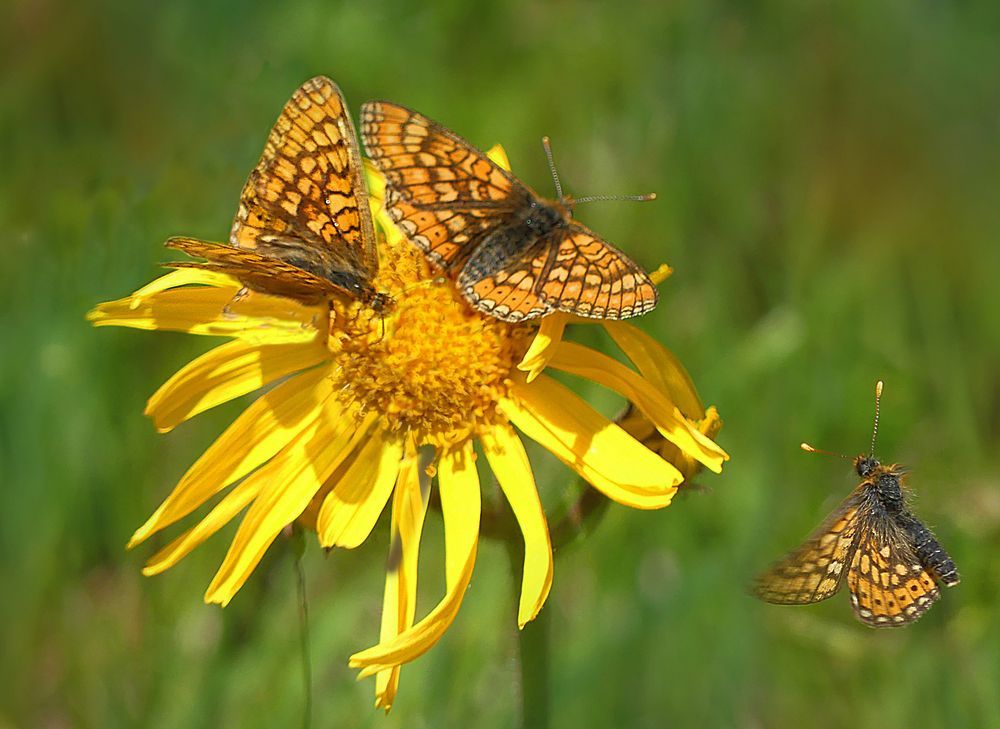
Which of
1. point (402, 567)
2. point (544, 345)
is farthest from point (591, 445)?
point (402, 567)

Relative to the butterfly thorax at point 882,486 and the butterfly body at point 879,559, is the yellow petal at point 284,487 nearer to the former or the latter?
the butterfly body at point 879,559

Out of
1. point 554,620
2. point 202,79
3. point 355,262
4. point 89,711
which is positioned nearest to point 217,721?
point 89,711

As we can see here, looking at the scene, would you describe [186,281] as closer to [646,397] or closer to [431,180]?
[431,180]

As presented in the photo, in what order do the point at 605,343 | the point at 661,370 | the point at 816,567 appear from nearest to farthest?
the point at 816,567 → the point at 661,370 → the point at 605,343

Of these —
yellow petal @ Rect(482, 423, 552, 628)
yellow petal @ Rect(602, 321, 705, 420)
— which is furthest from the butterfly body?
yellow petal @ Rect(482, 423, 552, 628)

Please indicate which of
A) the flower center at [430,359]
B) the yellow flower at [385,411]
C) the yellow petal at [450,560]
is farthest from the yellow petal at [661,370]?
the yellow petal at [450,560]

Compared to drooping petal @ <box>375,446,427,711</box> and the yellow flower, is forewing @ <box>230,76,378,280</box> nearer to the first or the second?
the yellow flower

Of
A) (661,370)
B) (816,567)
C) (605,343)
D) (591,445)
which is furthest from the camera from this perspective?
(605,343)
